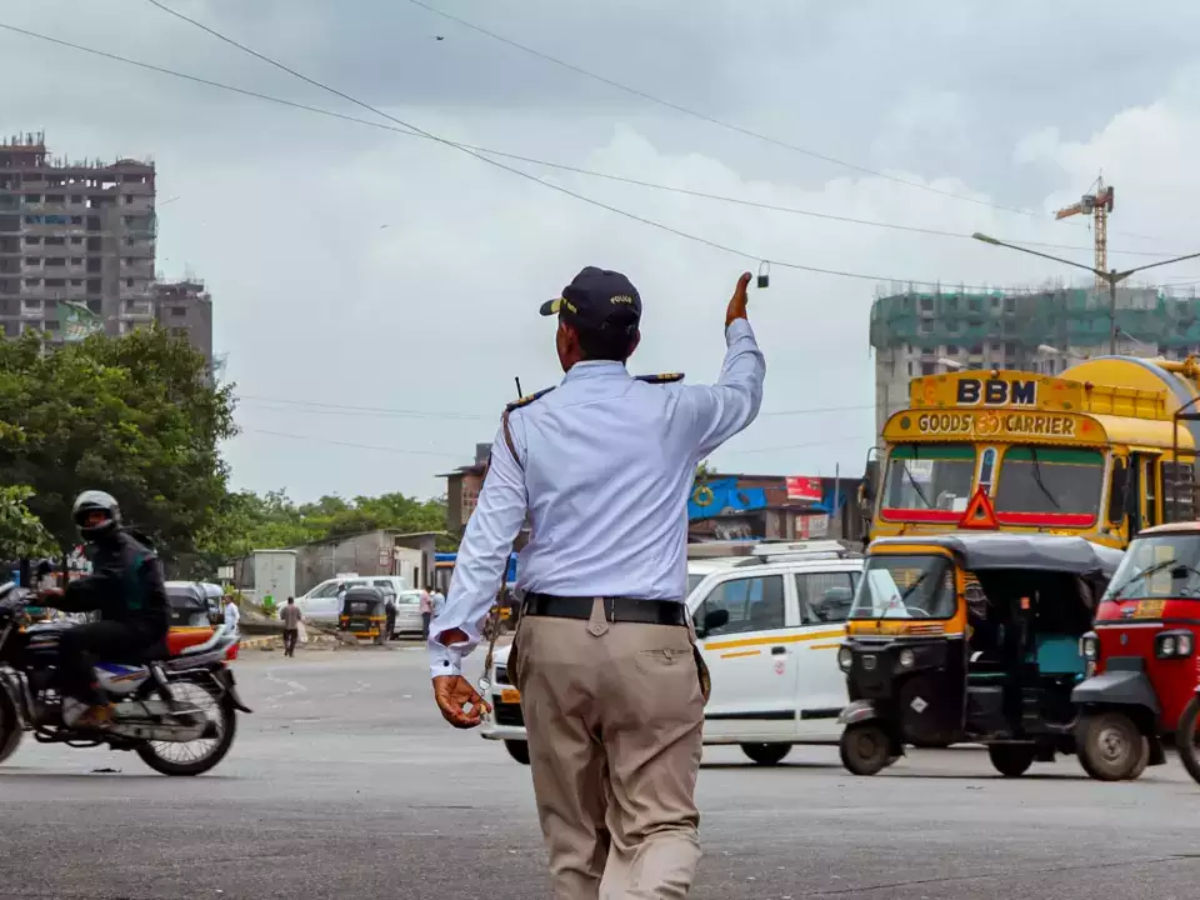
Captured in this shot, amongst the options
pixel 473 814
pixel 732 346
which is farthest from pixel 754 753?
pixel 732 346

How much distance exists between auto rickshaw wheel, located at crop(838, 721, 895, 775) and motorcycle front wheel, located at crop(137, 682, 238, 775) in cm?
482

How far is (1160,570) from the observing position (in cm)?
1727

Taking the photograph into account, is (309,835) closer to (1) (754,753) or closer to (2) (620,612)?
(2) (620,612)

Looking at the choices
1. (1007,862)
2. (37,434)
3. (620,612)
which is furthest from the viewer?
(37,434)

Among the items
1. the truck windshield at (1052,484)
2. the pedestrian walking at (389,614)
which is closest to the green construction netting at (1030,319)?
the pedestrian walking at (389,614)

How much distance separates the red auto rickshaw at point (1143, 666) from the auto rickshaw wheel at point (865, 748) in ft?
5.37

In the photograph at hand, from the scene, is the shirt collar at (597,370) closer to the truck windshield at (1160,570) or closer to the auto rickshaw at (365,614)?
the truck windshield at (1160,570)

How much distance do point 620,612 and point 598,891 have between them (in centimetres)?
67

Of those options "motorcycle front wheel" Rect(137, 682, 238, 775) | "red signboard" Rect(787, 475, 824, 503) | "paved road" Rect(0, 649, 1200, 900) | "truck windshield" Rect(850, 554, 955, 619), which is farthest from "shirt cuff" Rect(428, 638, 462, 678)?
"red signboard" Rect(787, 475, 824, 503)

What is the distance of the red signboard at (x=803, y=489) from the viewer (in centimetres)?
12457

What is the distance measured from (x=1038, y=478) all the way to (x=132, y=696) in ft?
42.9

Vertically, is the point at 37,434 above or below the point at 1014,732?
above

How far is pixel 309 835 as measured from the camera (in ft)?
32.7

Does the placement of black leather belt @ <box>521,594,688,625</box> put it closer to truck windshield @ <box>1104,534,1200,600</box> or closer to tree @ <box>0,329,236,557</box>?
truck windshield @ <box>1104,534,1200,600</box>
